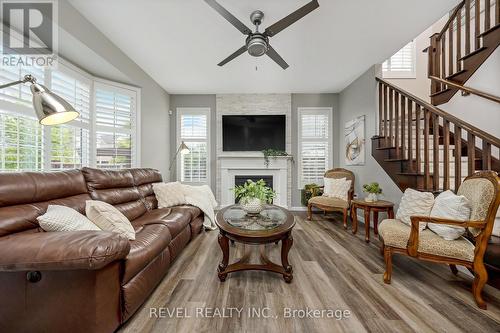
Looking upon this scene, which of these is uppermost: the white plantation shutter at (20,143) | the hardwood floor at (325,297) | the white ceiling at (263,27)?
the white ceiling at (263,27)

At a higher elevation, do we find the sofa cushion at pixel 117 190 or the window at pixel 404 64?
the window at pixel 404 64

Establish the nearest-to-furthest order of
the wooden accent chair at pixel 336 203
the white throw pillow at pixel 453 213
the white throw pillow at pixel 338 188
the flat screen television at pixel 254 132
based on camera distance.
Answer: the white throw pillow at pixel 453 213, the wooden accent chair at pixel 336 203, the white throw pillow at pixel 338 188, the flat screen television at pixel 254 132

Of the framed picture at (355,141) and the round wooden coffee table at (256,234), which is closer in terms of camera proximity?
the round wooden coffee table at (256,234)

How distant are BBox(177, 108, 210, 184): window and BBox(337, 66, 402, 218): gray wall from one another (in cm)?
336

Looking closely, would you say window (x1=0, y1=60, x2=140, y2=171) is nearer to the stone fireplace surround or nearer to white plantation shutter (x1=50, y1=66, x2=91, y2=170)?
white plantation shutter (x1=50, y1=66, x2=91, y2=170)

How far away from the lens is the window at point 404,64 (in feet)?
14.3

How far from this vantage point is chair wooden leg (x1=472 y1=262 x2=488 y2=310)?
1580mm

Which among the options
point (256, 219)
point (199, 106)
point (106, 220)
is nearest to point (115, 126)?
point (199, 106)

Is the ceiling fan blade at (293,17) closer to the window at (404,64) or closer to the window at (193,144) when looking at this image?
the window at (193,144)

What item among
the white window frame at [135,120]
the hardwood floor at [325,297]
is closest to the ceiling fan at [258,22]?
the hardwood floor at [325,297]

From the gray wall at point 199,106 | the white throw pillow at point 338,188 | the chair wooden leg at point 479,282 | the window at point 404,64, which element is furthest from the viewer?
the gray wall at point 199,106

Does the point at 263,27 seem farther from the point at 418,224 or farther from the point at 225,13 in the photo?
the point at 418,224

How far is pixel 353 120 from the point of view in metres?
4.28

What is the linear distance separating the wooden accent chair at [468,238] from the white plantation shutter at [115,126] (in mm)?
4064
